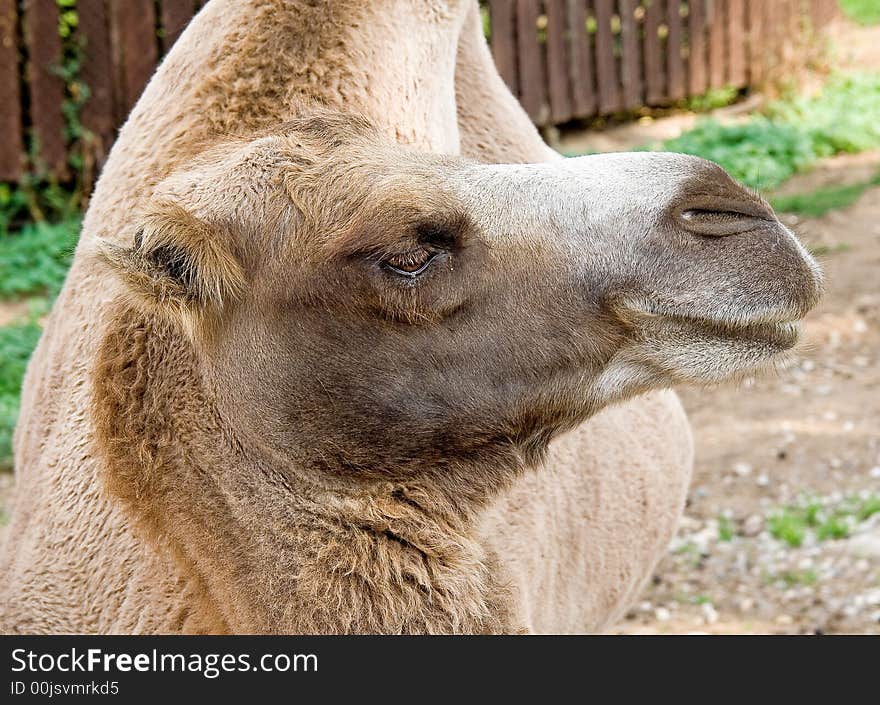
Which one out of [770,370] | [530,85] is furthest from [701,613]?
[530,85]

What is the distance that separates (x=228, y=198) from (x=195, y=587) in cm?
92

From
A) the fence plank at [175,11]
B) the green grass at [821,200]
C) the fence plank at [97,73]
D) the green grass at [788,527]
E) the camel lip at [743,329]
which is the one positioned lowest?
the green grass at [788,527]

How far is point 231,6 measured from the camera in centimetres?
357

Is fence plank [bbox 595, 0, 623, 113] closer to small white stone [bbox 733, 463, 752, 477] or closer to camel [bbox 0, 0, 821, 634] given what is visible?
small white stone [bbox 733, 463, 752, 477]

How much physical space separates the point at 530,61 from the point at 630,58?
50.7 inches

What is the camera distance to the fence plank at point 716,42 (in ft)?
41.6

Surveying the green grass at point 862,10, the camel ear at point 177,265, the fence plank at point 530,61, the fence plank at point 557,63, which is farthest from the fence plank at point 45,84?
the green grass at point 862,10

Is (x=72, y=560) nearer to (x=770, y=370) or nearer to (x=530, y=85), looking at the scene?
(x=770, y=370)

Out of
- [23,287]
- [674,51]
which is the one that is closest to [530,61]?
[674,51]

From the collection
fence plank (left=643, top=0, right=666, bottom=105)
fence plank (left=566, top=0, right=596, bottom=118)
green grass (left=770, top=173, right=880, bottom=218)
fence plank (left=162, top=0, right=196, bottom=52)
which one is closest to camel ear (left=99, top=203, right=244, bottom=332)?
fence plank (left=162, top=0, right=196, bottom=52)

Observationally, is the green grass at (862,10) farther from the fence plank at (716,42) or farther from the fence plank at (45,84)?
the fence plank at (45,84)

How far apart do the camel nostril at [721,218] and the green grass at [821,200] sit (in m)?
7.31

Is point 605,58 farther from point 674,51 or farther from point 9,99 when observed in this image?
point 9,99

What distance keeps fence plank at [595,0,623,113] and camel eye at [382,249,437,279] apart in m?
9.78
